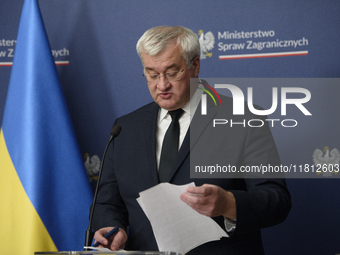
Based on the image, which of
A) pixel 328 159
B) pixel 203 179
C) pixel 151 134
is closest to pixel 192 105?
pixel 151 134

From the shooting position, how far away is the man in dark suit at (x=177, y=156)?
1536 mm

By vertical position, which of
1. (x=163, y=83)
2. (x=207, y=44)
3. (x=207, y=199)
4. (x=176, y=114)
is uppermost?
(x=207, y=44)

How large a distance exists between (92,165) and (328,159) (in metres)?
1.50

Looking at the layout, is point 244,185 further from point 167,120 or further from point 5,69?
point 5,69

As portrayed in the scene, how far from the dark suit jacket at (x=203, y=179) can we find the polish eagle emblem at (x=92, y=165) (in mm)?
692

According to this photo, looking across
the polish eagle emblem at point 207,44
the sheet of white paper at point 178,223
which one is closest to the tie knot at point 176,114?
the sheet of white paper at point 178,223

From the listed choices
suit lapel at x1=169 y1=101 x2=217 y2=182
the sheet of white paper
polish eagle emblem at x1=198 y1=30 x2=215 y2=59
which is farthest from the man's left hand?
polish eagle emblem at x1=198 y1=30 x2=215 y2=59

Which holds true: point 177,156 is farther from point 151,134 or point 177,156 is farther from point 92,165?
point 92,165

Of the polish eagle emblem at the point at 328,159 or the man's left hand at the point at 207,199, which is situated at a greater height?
the polish eagle emblem at the point at 328,159

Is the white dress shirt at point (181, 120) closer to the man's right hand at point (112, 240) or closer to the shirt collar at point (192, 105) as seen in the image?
the shirt collar at point (192, 105)

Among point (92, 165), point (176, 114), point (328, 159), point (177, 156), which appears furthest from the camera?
point (92, 165)

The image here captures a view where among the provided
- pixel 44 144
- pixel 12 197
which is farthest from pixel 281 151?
pixel 12 197

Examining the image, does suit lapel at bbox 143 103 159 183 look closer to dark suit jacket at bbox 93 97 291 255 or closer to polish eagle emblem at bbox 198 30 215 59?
dark suit jacket at bbox 93 97 291 255

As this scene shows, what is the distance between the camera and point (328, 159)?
224 cm
